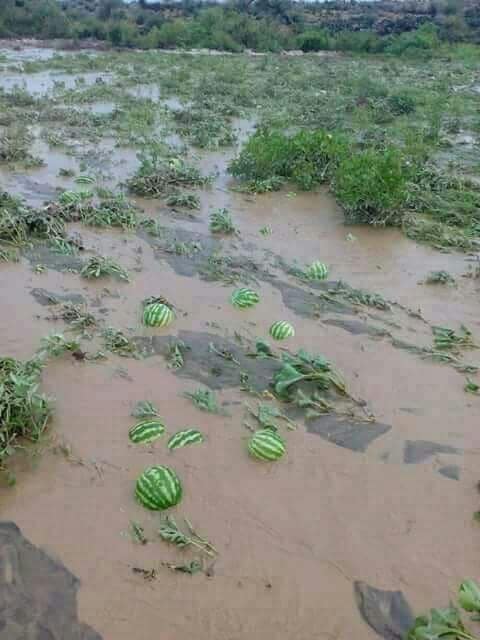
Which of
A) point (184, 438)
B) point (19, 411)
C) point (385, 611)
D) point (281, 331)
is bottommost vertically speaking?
point (385, 611)

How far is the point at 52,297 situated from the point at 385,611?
434cm

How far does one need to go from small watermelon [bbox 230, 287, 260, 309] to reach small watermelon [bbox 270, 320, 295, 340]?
21.3 inches

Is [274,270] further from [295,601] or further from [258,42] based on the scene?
[258,42]

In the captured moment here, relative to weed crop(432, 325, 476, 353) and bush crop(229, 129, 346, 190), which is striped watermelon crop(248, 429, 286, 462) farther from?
bush crop(229, 129, 346, 190)

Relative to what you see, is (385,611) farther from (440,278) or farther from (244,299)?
(440,278)

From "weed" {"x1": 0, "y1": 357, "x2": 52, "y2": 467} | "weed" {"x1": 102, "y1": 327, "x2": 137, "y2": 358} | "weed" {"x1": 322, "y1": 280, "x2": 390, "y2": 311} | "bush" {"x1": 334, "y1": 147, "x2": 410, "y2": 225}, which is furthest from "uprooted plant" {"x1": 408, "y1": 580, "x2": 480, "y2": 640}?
"bush" {"x1": 334, "y1": 147, "x2": 410, "y2": 225}

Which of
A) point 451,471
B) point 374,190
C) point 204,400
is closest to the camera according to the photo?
point 451,471

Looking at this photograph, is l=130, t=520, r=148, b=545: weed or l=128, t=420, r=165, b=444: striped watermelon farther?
l=128, t=420, r=165, b=444: striped watermelon

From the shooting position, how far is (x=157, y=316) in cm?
568

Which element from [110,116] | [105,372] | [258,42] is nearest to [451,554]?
[105,372]

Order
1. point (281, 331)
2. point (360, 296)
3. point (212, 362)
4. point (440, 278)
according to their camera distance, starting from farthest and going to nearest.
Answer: point (440, 278), point (360, 296), point (281, 331), point (212, 362)

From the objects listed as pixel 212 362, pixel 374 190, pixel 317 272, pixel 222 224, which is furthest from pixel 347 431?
pixel 374 190

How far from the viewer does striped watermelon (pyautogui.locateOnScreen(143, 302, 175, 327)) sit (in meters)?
5.67

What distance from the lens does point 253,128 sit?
13867 millimetres
